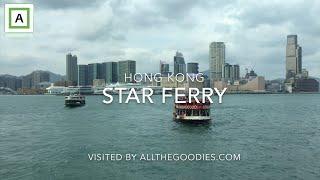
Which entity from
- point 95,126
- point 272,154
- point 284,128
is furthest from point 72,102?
point 272,154

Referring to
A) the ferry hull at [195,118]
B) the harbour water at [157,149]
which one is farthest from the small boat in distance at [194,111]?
the harbour water at [157,149]

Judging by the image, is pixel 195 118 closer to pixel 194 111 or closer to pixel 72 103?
pixel 194 111

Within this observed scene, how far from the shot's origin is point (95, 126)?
98375mm

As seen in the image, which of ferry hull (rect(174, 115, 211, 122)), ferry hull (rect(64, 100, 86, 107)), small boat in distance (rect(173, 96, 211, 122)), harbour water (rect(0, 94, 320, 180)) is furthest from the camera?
ferry hull (rect(64, 100, 86, 107))

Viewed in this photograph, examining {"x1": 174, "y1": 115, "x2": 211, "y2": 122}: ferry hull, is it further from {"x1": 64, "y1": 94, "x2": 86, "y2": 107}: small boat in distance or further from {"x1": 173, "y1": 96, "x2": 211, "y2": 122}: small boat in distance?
{"x1": 64, "y1": 94, "x2": 86, "y2": 107}: small boat in distance

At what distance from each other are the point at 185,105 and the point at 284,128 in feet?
68.9

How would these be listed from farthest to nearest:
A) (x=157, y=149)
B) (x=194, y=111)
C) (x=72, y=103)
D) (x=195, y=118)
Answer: (x=72, y=103), (x=194, y=111), (x=195, y=118), (x=157, y=149)

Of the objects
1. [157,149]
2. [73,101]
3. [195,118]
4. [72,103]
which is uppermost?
[73,101]

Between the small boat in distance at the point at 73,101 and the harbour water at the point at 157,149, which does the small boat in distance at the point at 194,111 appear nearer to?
the harbour water at the point at 157,149

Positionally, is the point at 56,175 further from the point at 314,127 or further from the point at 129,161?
the point at 314,127

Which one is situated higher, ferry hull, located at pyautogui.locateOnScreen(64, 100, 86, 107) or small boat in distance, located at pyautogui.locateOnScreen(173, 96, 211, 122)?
small boat in distance, located at pyautogui.locateOnScreen(173, 96, 211, 122)

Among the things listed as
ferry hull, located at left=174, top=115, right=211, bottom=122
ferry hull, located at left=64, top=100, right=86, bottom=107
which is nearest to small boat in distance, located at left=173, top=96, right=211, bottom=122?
ferry hull, located at left=174, top=115, right=211, bottom=122

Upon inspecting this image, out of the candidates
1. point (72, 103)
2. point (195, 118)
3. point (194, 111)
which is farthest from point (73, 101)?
→ point (195, 118)

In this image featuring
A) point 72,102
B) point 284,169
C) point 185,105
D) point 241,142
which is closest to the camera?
point 284,169
